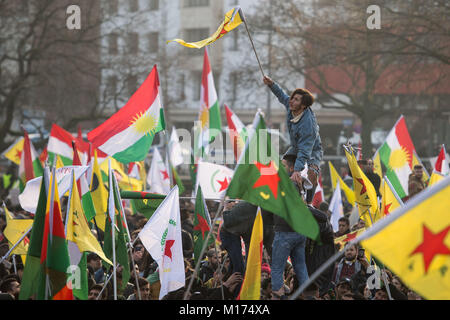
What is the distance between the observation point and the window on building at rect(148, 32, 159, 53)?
32.1 meters

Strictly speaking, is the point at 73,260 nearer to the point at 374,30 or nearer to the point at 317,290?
the point at 317,290

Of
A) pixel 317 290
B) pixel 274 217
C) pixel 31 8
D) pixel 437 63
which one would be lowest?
pixel 317 290

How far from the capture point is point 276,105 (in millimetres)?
45656

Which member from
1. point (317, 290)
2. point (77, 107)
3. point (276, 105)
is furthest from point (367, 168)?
point (276, 105)

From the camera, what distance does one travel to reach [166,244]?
7.57 metres

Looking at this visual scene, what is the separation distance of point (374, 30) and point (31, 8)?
38.6 ft

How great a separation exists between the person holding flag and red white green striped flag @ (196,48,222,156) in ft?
20.1

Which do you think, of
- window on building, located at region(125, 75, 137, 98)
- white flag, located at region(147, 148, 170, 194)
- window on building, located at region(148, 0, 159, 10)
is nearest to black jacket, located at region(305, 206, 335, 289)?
white flag, located at region(147, 148, 170, 194)

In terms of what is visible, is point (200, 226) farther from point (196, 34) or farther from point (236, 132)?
point (196, 34)

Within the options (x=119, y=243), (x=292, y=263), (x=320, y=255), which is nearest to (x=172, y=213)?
(x=119, y=243)

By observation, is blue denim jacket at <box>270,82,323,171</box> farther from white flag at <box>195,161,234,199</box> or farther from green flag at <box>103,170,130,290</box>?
white flag at <box>195,161,234,199</box>
